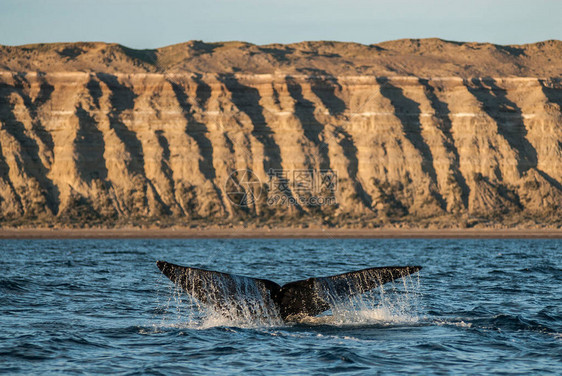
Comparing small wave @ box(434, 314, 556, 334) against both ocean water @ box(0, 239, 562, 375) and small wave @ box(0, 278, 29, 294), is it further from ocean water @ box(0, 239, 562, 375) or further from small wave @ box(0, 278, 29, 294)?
small wave @ box(0, 278, 29, 294)

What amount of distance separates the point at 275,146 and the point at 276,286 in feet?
317

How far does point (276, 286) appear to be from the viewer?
16.0 m

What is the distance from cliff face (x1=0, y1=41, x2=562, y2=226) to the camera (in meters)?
103

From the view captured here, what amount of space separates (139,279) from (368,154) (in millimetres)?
82161

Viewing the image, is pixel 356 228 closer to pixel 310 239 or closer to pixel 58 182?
pixel 310 239

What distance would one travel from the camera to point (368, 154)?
112m

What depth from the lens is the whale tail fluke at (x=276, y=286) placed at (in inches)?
614

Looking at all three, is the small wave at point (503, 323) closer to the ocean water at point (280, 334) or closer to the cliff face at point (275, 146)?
the ocean water at point (280, 334)

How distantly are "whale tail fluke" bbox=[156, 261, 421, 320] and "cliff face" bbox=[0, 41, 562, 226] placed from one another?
3314 inches

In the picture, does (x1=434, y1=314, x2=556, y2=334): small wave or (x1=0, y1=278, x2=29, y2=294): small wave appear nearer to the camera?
(x1=434, y1=314, x2=556, y2=334): small wave

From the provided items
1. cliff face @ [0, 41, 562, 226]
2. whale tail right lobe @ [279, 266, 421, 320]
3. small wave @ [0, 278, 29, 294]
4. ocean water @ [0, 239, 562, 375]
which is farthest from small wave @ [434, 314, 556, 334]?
cliff face @ [0, 41, 562, 226]

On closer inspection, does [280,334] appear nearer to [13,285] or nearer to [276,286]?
[276,286]

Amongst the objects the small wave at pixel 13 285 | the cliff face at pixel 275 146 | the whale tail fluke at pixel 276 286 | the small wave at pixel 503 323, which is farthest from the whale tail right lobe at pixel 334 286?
the cliff face at pixel 275 146

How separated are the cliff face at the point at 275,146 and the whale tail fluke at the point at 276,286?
84.2 m
